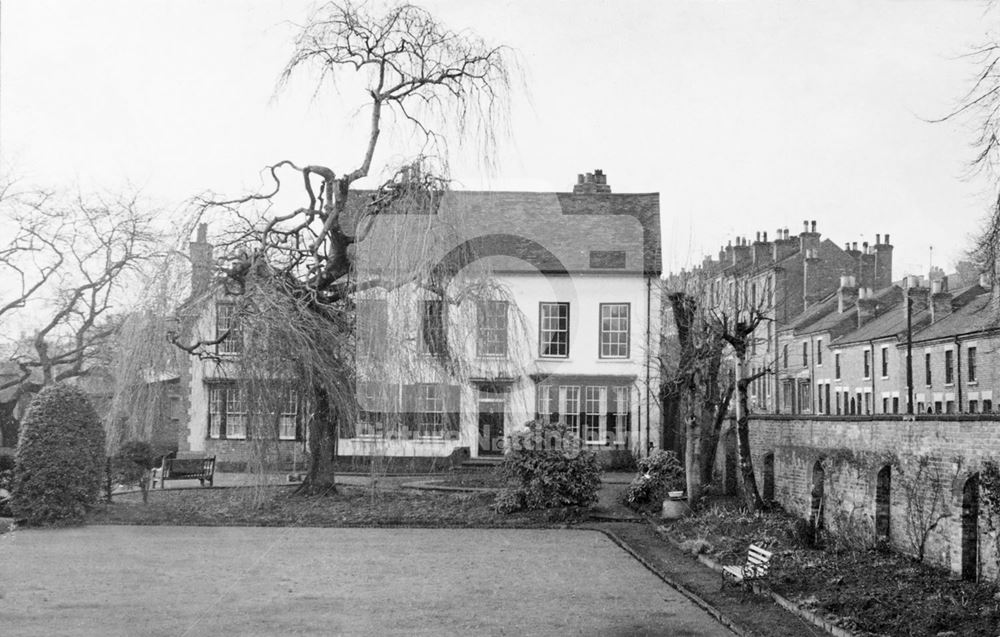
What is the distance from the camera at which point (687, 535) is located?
17297mm

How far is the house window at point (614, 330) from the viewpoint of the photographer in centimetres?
3316

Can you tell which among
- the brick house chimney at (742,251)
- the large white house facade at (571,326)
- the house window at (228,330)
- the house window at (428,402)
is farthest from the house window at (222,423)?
the brick house chimney at (742,251)

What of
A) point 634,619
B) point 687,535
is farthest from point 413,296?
point 634,619

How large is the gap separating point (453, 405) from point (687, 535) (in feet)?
17.1

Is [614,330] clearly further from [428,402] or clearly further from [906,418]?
[906,418]

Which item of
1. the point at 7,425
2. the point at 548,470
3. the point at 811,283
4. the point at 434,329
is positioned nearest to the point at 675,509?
the point at 548,470

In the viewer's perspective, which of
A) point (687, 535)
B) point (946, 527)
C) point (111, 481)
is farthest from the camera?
point (111, 481)

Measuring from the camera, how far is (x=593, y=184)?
3762cm

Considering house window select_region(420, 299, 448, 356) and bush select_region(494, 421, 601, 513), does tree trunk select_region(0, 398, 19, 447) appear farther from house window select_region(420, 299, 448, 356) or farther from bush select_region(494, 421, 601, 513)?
bush select_region(494, 421, 601, 513)

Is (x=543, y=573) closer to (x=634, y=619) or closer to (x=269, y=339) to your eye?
(x=634, y=619)

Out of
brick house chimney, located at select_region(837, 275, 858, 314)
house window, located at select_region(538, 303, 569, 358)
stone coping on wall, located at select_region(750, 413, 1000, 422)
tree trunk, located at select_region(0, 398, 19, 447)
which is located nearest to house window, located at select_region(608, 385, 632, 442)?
house window, located at select_region(538, 303, 569, 358)

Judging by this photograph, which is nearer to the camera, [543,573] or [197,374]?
[543,573]

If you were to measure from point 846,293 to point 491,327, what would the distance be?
3525 cm

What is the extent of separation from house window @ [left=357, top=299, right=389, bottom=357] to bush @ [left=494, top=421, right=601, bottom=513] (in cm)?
378
